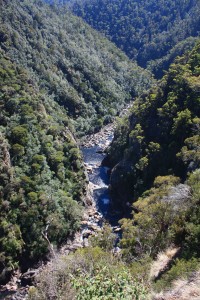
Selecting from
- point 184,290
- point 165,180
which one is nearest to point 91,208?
point 165,180

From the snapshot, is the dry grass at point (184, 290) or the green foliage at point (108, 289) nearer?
the green foliage at point (108, 289)

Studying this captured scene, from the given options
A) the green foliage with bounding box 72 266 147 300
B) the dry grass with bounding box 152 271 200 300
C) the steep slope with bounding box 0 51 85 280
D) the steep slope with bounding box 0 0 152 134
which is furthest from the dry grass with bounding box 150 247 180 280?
the steep slope with bounding box 0 0 152 134

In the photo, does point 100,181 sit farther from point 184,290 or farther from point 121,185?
point 184,290

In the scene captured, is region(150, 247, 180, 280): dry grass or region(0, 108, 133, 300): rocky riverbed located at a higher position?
region(150, 247, 180, 280): dry grass

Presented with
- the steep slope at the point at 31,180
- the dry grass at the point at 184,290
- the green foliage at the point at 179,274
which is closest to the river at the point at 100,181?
the steep slope at the point at 31,180

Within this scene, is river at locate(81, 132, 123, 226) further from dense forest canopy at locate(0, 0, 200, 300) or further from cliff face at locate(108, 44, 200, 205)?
cliff face at locate(108, 44, 200, 205)

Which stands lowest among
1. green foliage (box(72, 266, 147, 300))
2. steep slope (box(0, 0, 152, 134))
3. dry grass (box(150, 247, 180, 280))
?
dry grass (box(150, 247, 180, 280))

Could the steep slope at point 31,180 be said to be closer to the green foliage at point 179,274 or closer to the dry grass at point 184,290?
the green foliage at point 179,274
